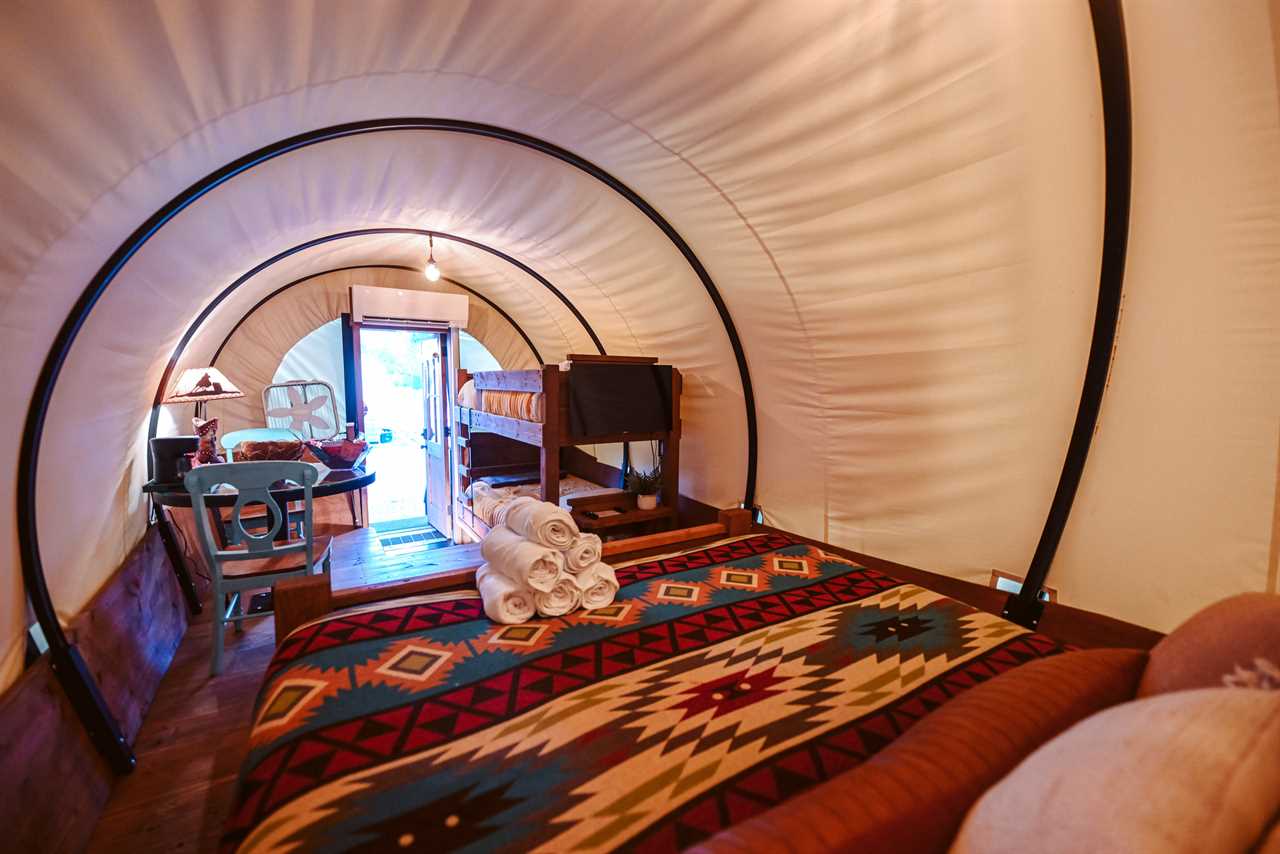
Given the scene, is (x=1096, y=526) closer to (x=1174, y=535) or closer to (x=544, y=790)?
(x=1174, y=535)

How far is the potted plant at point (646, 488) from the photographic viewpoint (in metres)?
3.79

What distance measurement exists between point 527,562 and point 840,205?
72.7 inches

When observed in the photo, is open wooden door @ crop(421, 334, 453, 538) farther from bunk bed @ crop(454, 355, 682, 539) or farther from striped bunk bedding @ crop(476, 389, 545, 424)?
striped bunk bedding @ crop(476, 389, 545, 424)

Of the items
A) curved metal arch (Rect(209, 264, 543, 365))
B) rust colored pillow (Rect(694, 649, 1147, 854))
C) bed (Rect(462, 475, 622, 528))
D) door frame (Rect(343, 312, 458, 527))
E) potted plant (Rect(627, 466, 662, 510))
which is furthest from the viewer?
door frame (Rect(343, 312, 458, 527))

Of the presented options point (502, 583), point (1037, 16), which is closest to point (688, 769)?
point (502, 583)

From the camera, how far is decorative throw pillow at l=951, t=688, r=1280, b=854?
0.51 metres

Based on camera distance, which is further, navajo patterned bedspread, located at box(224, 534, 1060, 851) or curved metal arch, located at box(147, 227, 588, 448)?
curved metal arch, located at box(147, 227, 588, 448)

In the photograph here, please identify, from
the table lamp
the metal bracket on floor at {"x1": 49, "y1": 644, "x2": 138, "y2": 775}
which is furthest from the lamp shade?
the metal bracket on floor at {"x1": 49, "y1": 644, "x2": 138, "y2": 775}

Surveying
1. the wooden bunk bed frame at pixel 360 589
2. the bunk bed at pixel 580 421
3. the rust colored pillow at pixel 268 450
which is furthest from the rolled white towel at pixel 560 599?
the rust colored pillow at pixel 268 450

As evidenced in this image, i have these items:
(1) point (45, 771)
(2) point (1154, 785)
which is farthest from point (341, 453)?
(2) point (1154, 785)

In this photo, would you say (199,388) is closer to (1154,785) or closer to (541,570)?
(541,570)

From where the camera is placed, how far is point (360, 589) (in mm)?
1757

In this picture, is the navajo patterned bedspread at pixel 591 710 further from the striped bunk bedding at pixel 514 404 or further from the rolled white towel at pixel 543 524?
the striped bunk bedding at pixel 514 404

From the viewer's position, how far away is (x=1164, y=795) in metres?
0.53
